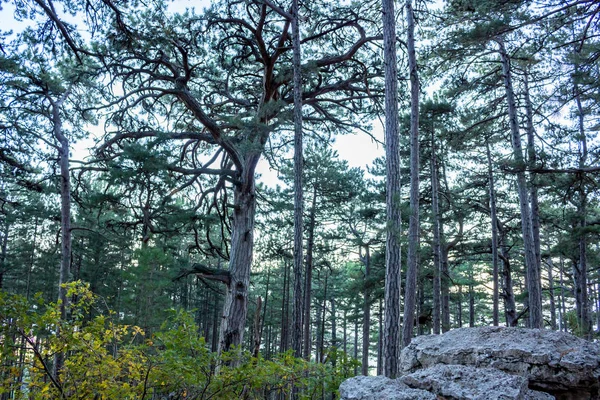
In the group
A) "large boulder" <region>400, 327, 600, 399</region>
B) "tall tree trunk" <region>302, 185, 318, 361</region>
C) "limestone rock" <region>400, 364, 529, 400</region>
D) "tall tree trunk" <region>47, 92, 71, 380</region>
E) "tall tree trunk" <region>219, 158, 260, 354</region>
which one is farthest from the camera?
"tall tree trunk" <region>302, 185, 318, 361</region>

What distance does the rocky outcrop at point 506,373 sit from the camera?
9.09 ft

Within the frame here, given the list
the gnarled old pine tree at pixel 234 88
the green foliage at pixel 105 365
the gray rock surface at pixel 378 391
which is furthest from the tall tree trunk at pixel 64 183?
the gray rock surface at pixel 378 391

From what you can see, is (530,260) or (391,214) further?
(530,260)

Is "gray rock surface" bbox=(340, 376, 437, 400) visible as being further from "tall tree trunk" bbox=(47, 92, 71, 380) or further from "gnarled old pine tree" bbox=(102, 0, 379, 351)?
"tall tree trunk" bbox=(47, 92, 71, 380)

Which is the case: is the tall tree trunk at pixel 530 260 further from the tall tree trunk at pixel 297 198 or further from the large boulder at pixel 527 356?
the large boulder at pixel 527 356

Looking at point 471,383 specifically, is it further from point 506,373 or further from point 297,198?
point 297,198

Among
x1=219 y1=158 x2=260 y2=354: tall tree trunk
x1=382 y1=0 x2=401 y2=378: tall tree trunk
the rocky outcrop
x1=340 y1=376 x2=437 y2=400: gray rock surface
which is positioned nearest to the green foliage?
x1=340 y1=376 x2=437 y2=400: gray rock surface

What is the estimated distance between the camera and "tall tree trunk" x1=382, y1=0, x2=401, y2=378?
251 inches

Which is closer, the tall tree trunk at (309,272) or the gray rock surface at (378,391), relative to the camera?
the gray rock surface at (378,391)

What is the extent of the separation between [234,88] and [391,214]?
6.12 meters

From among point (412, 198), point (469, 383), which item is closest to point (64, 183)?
point (412, 198)

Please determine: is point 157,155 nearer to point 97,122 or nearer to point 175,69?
point 175,69

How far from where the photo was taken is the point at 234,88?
10.7 m

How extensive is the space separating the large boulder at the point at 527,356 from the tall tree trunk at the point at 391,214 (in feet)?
8.42
